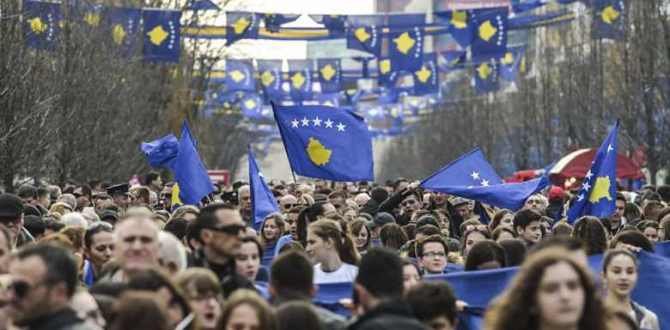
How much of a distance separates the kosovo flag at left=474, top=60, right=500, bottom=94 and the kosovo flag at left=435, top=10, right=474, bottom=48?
8.88 m

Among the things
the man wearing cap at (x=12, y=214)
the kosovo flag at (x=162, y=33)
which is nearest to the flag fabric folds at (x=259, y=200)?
the man wearing cap at (x=12, y=214)

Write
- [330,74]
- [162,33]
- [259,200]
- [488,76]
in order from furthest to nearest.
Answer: [330,74], [488,76], [162,33], [259,200]

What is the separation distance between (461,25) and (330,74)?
15708 mm

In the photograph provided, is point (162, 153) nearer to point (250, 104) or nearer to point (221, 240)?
point (221, 240)

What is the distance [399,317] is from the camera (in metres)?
8.14

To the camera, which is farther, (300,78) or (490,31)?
(300,78)

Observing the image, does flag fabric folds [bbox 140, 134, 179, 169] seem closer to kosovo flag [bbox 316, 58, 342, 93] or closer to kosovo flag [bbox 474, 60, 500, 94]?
kosovo flag [bbox 474, 60, 500, 94]

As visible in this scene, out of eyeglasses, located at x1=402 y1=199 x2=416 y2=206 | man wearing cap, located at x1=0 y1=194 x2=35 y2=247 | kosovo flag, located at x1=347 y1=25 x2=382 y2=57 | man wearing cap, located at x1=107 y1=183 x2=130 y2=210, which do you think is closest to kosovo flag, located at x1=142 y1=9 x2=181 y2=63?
kosovo flag, located at x1=347 y1=25 x2=382 y2=57

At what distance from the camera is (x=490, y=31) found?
42.3 metres

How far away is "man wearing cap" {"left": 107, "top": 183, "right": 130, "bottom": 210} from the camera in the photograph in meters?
21.5

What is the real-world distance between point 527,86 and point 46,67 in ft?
97.0

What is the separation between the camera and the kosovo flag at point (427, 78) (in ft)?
176

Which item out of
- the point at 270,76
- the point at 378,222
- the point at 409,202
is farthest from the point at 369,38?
the point at 378,222

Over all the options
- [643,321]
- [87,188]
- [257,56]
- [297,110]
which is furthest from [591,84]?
[643,321]
